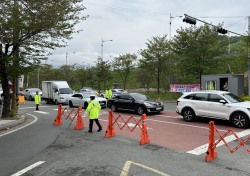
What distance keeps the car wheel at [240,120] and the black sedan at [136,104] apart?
6472 mm

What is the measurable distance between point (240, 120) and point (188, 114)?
3000 millimetres

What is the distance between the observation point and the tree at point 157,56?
1481 inches

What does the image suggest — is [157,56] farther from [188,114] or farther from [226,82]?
[188,114]

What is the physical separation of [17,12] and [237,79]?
67.6ft

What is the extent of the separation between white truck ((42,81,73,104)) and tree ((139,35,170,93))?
35.9 ft

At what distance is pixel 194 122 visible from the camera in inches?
625

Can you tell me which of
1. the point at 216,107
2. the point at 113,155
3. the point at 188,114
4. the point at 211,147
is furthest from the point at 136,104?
the point at 211,147

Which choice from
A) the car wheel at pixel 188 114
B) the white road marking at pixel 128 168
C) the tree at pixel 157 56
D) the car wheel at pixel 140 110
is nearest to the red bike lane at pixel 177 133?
the car wheel at pixel 188 114

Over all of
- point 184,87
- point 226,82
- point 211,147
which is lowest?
point 211,147

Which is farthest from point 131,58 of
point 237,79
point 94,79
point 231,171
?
point 231,171

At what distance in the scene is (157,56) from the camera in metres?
37.9

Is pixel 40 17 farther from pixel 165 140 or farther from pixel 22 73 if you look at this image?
pixel 165 140

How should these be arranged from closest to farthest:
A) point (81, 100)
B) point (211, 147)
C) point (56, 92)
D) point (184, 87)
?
point (211, 147), point (81, 100), point (56, 92), point (184, 87)

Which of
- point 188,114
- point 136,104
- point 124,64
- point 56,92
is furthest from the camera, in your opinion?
point 124,64
